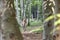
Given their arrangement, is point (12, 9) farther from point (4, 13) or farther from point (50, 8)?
point (50, 8)

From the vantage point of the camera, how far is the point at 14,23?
5.62 metres

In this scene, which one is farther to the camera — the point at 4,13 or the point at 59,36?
the point at 4,13

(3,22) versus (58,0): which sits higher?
(58,0)

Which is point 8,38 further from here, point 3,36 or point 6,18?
point 6,18

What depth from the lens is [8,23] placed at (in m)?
5.53

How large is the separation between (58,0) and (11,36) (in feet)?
13.3

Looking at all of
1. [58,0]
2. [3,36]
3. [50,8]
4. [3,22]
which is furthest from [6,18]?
[58,0]

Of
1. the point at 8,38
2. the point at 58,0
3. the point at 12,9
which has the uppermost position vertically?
the point at 58,0

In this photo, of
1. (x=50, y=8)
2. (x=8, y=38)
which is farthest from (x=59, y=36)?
(x=50, y=8)

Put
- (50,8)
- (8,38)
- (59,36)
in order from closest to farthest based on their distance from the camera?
(59,36) < (8,38) < (50,8)

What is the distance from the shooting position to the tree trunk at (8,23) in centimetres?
546

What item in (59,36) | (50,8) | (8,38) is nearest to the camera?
(59,36)

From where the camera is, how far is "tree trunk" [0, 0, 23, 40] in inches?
215

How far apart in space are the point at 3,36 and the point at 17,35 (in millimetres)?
395
